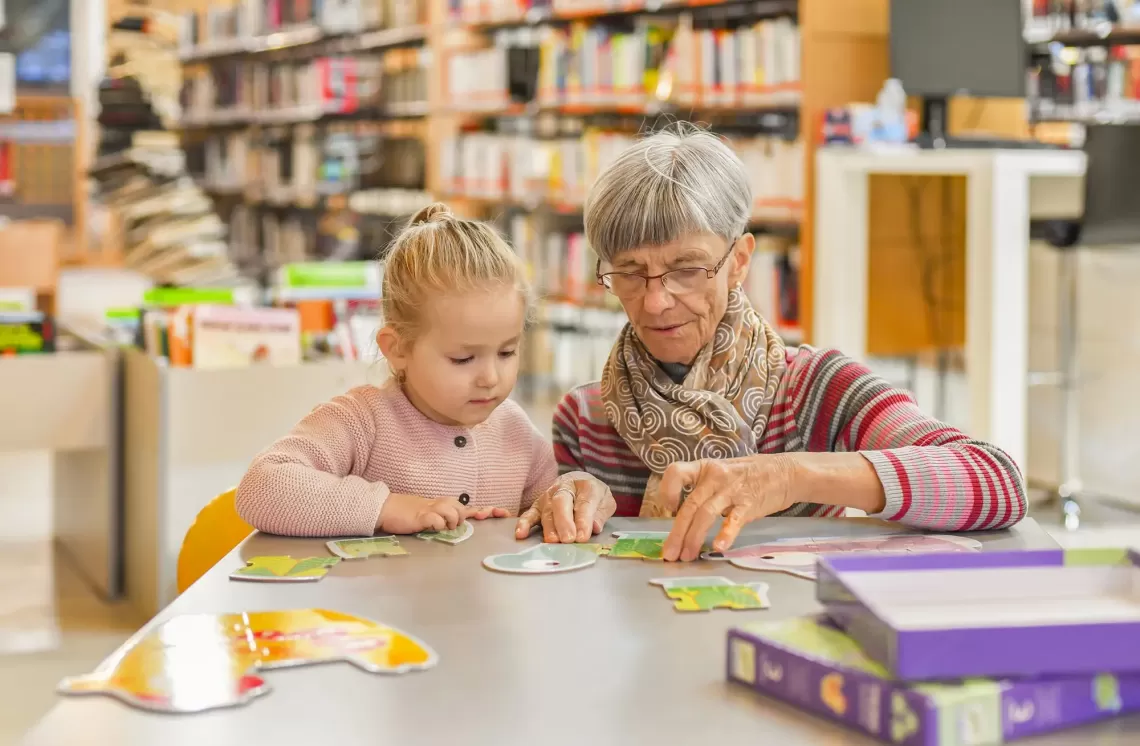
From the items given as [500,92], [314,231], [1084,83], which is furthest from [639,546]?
[314,231]

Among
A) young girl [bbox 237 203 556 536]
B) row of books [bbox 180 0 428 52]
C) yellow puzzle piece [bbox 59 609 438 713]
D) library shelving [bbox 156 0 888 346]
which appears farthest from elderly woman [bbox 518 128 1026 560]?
row of books [bbox 180 0 428 52]

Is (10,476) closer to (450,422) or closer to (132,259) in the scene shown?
(132,259)

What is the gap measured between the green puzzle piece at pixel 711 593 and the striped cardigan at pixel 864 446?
29 centimetres

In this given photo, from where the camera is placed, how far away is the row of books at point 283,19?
7727mm

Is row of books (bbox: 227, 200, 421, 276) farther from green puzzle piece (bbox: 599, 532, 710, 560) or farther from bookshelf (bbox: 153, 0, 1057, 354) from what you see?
green puzzle piece (bbox: 599, 532, 710, 560)

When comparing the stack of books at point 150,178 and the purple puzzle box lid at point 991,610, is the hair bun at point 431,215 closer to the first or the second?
the purple puzzle box lid at point 991,610

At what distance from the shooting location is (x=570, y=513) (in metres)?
1.51

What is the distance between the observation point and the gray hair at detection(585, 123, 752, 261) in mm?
1702

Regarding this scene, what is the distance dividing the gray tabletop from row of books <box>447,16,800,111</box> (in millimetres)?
4081

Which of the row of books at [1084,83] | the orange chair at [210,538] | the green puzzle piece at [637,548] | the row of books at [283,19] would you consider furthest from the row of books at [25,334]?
the row of books at [1084,83]

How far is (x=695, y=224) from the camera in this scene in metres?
1.71

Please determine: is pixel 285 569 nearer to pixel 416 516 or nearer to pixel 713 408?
pixel 416 516

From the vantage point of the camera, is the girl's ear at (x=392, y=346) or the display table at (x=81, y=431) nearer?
the girl's ear at (x=392, y=346)

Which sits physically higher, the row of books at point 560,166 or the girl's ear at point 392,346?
the row of books at point 560,166
